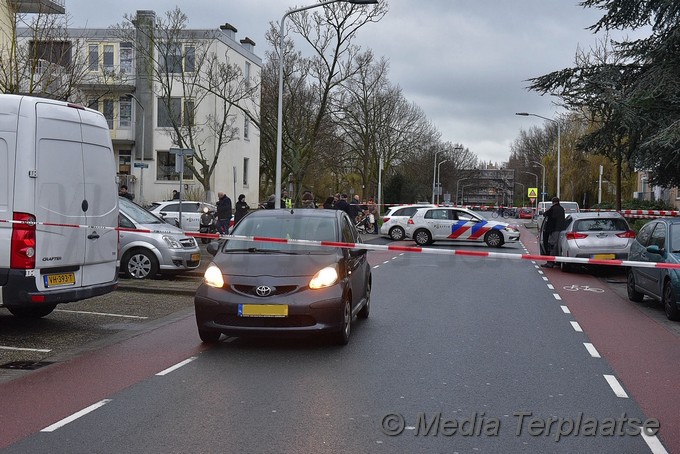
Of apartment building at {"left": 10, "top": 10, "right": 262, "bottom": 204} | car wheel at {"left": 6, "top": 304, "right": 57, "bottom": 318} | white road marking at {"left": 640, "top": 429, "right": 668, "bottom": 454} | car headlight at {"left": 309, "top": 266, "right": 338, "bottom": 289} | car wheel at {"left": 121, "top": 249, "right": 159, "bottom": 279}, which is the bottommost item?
white road marking at {"left": 640, "top": 429, "right": 668, "bottom": 454}

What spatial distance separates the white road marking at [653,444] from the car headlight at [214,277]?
456 centimetres

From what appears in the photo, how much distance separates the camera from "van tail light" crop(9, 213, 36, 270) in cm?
801

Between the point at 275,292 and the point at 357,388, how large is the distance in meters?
1.78

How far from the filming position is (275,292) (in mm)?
8016

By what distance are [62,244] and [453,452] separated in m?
5.45

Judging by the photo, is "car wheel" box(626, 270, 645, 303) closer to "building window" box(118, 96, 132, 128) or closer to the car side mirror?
the car side mirror

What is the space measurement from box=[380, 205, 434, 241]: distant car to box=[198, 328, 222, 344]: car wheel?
911 inches

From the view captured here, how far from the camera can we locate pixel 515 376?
720 centimetres

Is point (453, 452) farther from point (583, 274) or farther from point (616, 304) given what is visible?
point (583, 274)

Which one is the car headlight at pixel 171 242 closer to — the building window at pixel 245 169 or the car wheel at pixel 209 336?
the car wheel at pixel 209 336

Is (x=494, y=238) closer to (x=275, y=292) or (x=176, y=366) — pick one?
(x=275, y=292)

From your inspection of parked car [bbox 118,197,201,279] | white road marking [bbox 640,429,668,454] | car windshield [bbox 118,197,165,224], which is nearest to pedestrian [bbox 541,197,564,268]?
parked car [bbox 118,197,201,279]

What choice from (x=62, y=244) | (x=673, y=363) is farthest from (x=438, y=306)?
(x=62, y=244)

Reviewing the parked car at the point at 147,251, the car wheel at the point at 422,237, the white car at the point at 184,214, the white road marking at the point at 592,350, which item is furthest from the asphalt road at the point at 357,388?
the car wheel at the point at 422,237
